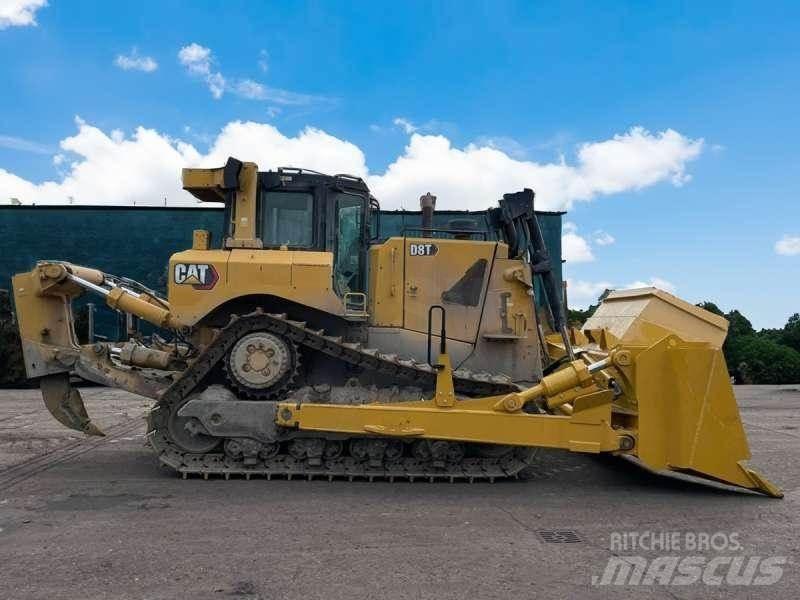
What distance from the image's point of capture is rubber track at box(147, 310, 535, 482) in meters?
6.52

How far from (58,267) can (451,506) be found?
196 inches

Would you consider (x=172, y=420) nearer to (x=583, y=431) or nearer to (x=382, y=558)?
(x=382, y=558)

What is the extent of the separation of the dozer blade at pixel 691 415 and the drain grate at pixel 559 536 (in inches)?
62.1

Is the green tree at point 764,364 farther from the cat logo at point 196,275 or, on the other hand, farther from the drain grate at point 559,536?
the cat logo at point 196,275

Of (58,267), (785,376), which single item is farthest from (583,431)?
(785,376)

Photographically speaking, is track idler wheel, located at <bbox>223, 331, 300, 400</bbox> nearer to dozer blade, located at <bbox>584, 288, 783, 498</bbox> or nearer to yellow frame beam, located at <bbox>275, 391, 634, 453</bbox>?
yellow frame beam, located at <bbox>275, 391, 634, 453</bbox>

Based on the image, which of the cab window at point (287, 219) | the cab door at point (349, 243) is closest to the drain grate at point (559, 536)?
the cab door at point (349, 243)

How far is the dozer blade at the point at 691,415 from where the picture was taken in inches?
243

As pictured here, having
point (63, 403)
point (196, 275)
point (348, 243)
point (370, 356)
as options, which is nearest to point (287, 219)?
point (348, 243)

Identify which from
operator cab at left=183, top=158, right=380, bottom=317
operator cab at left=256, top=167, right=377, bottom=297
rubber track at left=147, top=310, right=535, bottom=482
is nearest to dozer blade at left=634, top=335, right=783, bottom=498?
rubber track at left=147, top=310, right=535, bottom=482

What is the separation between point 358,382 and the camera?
22.5 ft

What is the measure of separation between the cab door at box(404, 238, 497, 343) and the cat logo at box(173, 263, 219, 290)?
2.06m

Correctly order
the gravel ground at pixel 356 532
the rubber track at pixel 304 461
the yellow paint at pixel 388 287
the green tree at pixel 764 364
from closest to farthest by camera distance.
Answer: the gravel ground at pixel 356 532 → the rubber track at pixel 304 461 → the yellow paint at pixel 388 287 → the green tree at pixel 764 364

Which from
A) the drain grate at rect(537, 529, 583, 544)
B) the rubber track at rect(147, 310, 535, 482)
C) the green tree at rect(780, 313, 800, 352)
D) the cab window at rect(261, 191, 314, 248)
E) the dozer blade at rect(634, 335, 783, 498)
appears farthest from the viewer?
the green tree at rect(780, 313, 800, 352)
